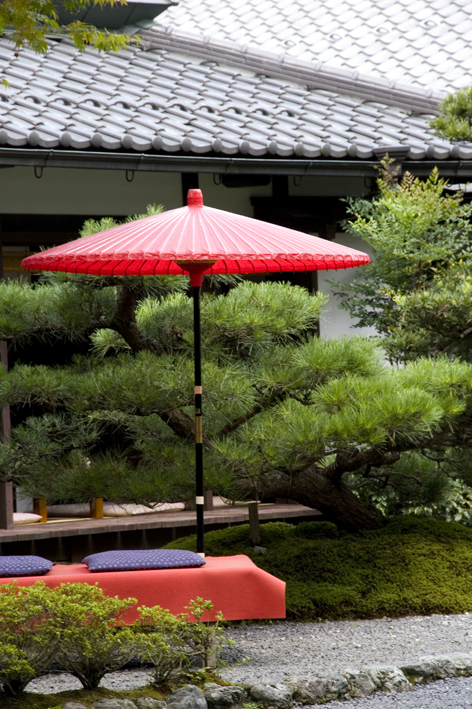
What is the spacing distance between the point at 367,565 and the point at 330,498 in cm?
51

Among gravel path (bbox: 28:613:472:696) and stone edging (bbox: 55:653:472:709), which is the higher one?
stone edging (bbox: 55:653:472:709)

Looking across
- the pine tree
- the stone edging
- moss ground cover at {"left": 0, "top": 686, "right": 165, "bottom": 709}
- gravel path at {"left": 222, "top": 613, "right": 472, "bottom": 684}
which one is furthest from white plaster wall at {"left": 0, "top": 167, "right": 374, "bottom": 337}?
moss ground cover at {"left": 0, "top": 686, "right": 165, "bottom": 709}

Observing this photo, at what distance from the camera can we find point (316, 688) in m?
4.01

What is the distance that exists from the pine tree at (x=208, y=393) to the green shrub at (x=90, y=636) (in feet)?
3.70

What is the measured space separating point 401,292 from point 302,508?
6.56 ft

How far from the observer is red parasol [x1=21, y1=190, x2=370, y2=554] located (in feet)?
13.7

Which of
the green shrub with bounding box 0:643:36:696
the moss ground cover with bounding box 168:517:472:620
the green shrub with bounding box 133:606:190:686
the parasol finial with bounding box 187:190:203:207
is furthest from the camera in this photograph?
the moss ground cover with bounding box 168:517:472:620

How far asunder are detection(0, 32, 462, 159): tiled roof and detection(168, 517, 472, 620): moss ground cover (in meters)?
2.90

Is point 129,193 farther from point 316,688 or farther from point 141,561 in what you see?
point 316,688

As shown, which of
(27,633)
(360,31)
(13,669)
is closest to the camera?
(13,669)

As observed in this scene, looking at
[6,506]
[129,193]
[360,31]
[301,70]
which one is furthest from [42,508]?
[360,31]

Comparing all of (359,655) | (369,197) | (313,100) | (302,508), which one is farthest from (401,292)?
(359,655)

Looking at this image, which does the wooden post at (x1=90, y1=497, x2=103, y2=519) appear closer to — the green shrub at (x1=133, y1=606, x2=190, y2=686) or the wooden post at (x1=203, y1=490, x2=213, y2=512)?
the wooden post at (x1=203, y1=490, x2=213, y2=512)

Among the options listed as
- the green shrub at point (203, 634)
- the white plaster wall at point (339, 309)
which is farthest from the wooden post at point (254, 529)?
the white plaster wall at point (339, 309)
